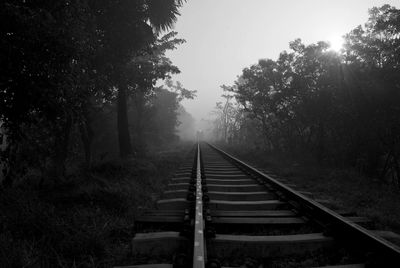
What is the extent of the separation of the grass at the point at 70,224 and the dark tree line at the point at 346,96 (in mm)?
8476

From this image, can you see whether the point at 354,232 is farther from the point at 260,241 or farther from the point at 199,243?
the point at 199,243

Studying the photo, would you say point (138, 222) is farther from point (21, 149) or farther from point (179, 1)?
point (179, 1)

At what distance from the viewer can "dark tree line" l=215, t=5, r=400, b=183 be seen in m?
11.1

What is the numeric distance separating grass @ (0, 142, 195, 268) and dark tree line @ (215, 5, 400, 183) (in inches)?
334

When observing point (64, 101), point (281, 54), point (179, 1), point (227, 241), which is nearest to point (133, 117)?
point (281, 54)

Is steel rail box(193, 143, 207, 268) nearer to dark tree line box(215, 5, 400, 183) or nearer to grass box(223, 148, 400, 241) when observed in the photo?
grass box(223, 148, 400, 241)

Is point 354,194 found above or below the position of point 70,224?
below

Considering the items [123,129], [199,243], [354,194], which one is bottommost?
[354,194]

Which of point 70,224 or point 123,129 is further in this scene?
point 123,129

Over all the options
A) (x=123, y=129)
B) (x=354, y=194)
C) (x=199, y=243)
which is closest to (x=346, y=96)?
(x=354, y=194)

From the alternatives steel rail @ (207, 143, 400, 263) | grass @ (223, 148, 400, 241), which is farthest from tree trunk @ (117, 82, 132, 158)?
steel rail @ (207, 143, 400, 263)

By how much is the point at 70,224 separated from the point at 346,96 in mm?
11113

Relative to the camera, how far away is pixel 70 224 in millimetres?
4227

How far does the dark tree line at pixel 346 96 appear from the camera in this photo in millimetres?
11070
